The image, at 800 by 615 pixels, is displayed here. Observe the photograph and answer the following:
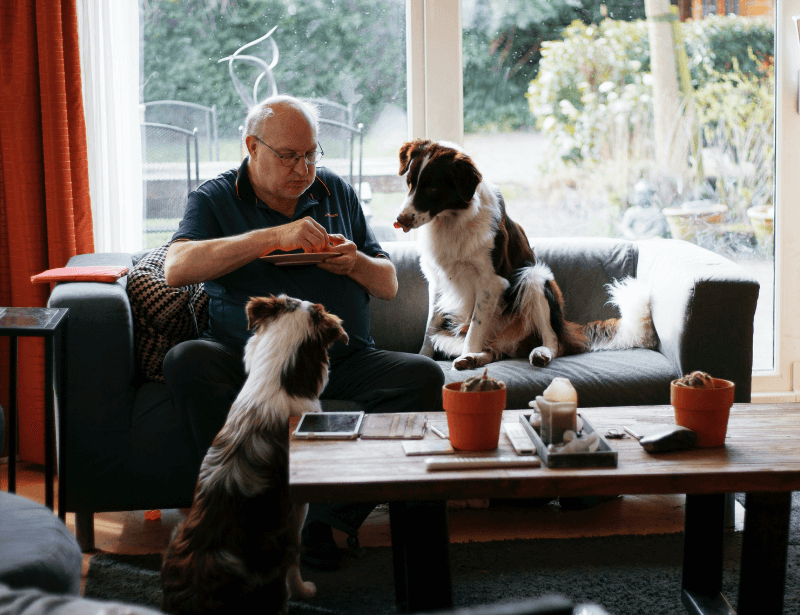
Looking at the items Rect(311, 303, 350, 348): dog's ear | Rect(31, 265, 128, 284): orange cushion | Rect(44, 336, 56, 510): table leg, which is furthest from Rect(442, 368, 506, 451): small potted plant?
Rect(31, 265, 128, 284): orange cushion

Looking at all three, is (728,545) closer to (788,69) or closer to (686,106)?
(686,106)

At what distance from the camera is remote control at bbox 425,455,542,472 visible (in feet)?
4.15

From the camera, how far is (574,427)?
1.34 meters

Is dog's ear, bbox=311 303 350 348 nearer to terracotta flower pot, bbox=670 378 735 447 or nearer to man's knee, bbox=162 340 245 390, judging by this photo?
man's knee, bbox=162 340 245 390

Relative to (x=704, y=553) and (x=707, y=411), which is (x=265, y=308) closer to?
(x=707, y=411)

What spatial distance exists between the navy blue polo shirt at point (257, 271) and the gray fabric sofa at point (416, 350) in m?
0.28

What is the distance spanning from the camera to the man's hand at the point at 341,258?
6.90 ft

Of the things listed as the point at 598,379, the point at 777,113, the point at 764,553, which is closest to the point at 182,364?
the point at 598,379

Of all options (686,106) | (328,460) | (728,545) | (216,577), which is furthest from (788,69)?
(216,577)

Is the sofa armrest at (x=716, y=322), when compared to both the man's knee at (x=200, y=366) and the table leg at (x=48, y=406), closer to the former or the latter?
the man's knee at (x=200, y=366)

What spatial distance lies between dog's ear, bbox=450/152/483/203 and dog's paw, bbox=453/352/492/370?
0.56 metres

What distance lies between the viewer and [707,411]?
137 cm

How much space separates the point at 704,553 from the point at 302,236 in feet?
4.16

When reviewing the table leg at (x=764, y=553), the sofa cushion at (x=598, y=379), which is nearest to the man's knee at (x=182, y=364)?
the sofa cushion at (x=598, y=379)
